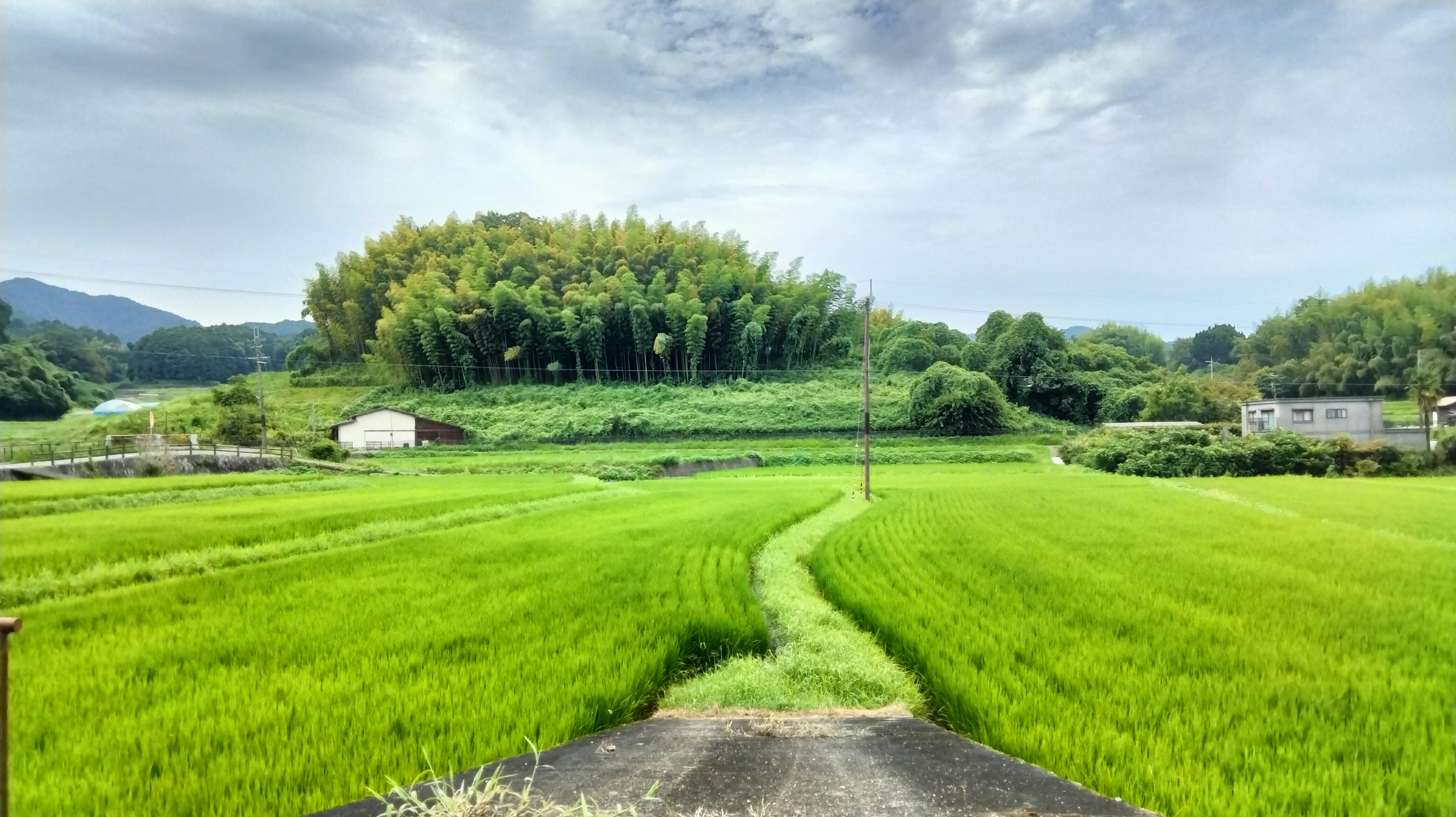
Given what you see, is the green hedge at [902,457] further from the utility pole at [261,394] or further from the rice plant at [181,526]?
the utility pole at [261,394]

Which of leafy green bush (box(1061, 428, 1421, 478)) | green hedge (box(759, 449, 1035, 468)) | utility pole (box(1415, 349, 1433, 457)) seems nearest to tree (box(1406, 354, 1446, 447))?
utility pole (box(1415, 349, 1433, 457))

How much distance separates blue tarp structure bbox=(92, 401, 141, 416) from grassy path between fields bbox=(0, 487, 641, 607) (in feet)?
2.86

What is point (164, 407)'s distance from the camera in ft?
11.9

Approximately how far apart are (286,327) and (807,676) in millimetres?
3795

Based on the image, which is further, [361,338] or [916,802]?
[361,338]

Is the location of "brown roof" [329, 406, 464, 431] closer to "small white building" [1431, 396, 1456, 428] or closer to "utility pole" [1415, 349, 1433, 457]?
"utility pole" [1415, 349, 1433, 457]

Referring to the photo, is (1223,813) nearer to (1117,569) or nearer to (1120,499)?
(1117,569)

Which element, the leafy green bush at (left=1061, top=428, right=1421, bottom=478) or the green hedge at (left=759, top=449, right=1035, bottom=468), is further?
the green hedge at (left=759, top=449, right=1035, bottom=468)

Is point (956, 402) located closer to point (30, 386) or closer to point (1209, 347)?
point (1209, 347)

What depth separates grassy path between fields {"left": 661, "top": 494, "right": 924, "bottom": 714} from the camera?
116 inches

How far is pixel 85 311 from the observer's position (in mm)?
3158

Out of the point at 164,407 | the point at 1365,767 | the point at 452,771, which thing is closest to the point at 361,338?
the point at 164,407

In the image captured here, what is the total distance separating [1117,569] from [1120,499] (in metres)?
4.55

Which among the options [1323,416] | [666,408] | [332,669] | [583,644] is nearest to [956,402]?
[666,408]
